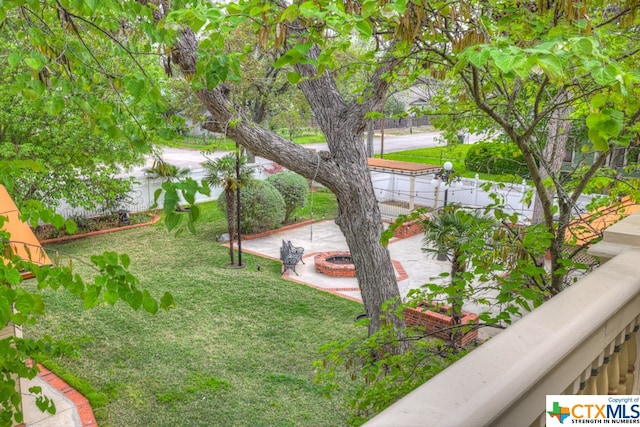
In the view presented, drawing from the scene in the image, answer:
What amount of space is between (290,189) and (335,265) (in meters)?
5.27

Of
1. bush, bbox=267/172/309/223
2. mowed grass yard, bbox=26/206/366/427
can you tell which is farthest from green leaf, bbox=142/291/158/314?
bush, bbox=267/172/309/223

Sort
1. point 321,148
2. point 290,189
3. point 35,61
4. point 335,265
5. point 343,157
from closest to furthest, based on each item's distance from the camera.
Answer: point 35,61
point 343,157
point 335,265
point 290,189
point 321,148

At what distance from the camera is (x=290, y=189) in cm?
1781

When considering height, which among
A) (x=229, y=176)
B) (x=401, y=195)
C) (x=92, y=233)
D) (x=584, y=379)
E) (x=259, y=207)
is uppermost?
(x=584, y=379)

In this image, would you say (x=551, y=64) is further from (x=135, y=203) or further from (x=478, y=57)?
(x=135, y=203)

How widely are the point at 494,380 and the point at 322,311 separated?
9904 millimetres

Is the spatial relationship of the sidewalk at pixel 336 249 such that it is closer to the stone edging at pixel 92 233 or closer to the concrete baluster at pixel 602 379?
the stone edging at pixel 92 233

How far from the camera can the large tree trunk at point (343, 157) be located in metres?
6.13

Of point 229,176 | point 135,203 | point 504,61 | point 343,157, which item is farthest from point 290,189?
point 504,61

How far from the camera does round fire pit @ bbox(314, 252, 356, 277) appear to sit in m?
13.0

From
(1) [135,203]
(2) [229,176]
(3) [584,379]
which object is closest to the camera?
(3) [584,379]

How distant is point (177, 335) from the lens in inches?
377

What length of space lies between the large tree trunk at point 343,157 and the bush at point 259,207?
8.80 m

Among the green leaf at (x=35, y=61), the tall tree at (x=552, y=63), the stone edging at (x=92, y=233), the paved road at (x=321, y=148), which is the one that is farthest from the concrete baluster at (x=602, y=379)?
the paved road at (x=321, y=148)
